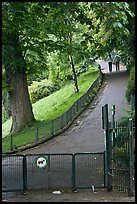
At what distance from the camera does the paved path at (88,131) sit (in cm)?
2005

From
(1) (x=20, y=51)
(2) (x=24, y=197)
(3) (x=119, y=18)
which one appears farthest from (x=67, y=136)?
(3) (x=119, y=18)

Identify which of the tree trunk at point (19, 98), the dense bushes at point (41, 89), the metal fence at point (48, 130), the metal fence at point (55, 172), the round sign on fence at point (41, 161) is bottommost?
the metal fence at point (55, 172)

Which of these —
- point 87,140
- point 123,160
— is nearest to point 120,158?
point 123,160

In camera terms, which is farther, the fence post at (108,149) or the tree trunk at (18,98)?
the tree trunk at (18,98)

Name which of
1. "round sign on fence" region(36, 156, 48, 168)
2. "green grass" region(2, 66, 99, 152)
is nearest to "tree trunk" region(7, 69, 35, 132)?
"green grass" region(2, 66, 99, 152)

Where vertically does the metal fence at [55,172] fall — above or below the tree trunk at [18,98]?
below

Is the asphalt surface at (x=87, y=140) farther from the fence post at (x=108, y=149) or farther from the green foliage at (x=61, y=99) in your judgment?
the green foliage at (x=61, y=99)

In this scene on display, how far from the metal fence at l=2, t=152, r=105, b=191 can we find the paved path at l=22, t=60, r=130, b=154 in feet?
19.6

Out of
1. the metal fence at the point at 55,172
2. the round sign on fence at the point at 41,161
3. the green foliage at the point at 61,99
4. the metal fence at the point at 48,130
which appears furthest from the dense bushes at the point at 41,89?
the round sign on fence at the point at 41,161

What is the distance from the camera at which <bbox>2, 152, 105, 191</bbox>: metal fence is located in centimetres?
1202

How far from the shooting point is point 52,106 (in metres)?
38.5

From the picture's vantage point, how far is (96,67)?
54625 mm

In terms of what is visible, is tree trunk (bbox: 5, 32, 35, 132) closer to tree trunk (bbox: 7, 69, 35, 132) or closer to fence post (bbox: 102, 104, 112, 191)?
tree trunk (bbox: 7, 69, 35, 132)

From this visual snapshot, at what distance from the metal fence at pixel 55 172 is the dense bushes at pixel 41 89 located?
1477 inches
